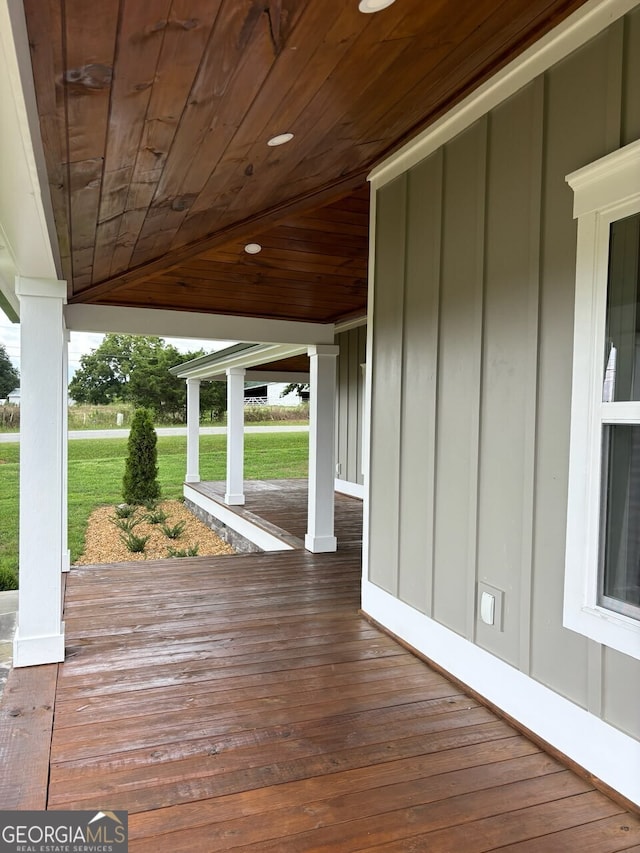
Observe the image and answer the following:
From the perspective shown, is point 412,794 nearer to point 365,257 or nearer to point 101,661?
point 101,661

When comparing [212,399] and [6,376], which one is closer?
[6,376]

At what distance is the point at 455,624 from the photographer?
9.51 ft

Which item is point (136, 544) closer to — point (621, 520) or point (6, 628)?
point (6, 628)

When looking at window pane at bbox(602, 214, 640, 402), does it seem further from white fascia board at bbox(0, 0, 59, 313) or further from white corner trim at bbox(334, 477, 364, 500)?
white corner trim at bbox(334, 477, 364, 500)

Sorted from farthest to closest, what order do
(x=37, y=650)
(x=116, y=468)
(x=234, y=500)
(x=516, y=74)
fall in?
1. (x=116, y=468)
2. (x=234, y=500)
3. (x=37, y=650)
4. (x=516, y=74)

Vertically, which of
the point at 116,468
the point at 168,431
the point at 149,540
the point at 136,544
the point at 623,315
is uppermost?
the point at 623,315

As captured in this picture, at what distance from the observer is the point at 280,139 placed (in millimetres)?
2498

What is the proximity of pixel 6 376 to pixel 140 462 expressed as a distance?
305 inches

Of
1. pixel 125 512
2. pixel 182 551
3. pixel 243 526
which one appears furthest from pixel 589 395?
pixel 125 512

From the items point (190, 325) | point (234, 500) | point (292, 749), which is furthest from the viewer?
point (234, 500)

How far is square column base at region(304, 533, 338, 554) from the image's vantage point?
18.7 feet

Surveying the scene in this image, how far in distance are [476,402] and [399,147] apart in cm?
171

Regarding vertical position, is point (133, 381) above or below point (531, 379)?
above

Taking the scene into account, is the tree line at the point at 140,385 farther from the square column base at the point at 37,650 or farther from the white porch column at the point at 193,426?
the square column base at the point at 37,650
